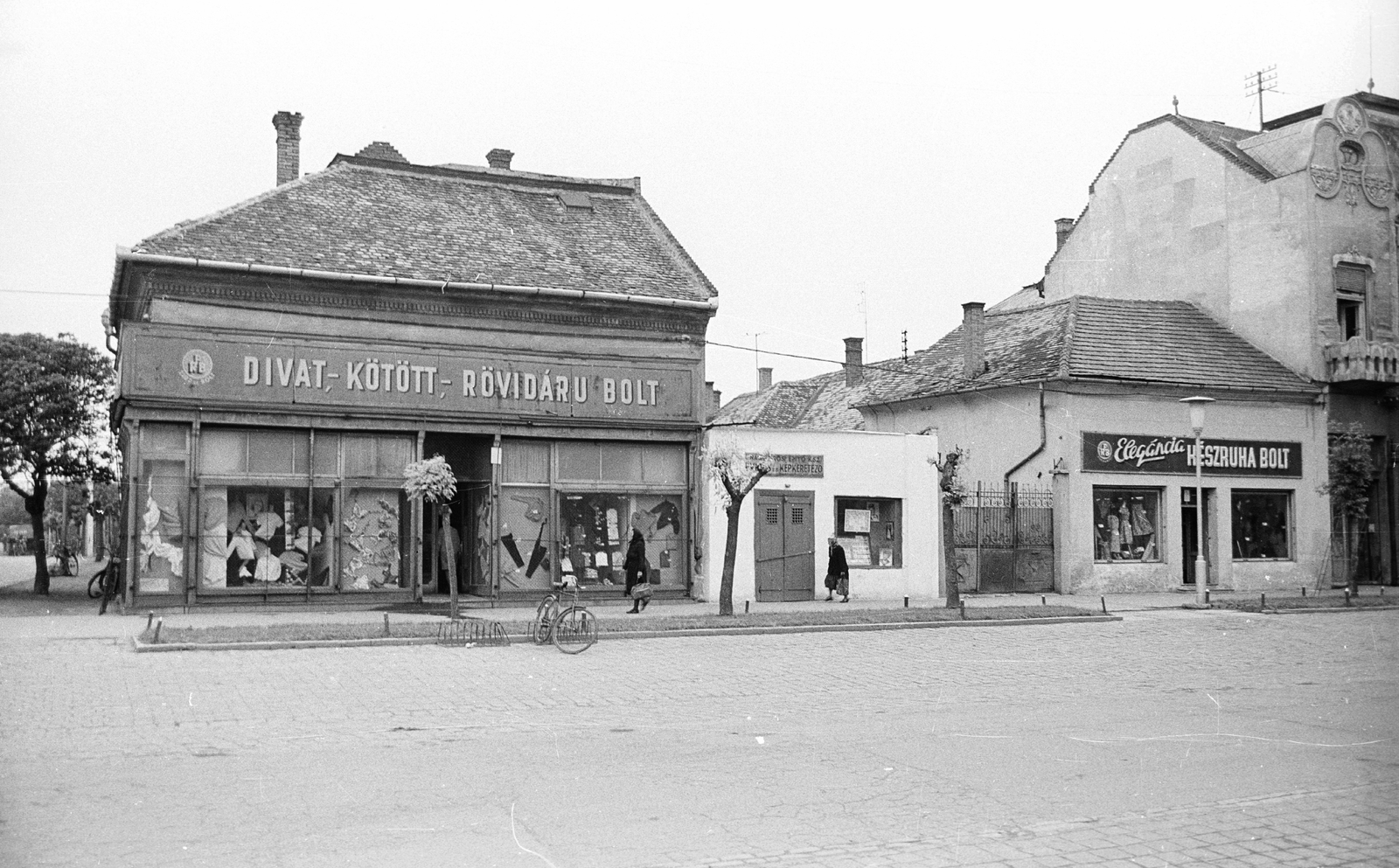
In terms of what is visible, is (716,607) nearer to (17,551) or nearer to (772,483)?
(772,483)

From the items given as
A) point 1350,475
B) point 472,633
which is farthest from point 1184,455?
point 472,633

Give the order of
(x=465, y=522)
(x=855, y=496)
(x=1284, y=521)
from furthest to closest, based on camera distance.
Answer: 1. (x=1284, y=521)
2. (x=855, y=496)
3. (x=465, y=522)

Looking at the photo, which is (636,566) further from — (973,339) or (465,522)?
(973,339)

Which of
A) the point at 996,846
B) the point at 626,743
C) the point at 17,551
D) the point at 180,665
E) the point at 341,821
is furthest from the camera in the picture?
the point at 17,551

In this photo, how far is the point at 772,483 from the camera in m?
28.1

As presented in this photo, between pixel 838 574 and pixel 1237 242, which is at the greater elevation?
pixel 1237 242

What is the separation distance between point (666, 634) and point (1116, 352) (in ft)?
60.6

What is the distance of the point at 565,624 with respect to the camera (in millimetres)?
18141

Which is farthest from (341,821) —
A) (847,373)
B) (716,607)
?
(847,373)

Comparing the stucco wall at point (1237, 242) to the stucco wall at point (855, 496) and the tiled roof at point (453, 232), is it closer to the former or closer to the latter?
the stucco wall at point (855, 496)

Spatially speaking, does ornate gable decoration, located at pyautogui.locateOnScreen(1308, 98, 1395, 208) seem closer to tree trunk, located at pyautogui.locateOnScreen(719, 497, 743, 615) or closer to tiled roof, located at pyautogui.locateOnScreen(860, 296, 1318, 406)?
tiled roof, located at pyautogui.locateOnScreen(860, 296, 1318, 406)

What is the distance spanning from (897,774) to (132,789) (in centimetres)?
517

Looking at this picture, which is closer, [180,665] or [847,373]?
[180,665]

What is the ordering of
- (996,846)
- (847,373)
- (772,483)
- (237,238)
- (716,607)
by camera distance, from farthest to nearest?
(847,373), (772,483), (716,607), (237,238), (996,846)
